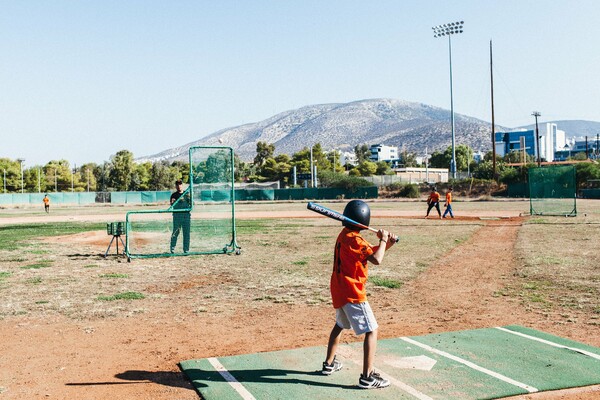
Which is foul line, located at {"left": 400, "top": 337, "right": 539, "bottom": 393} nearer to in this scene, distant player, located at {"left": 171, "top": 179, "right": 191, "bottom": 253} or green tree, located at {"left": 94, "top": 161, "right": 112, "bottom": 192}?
distant player, located at {"left": 171, "top": 179, "right": 191, "bottom": 253}

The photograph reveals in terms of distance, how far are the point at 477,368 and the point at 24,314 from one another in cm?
777

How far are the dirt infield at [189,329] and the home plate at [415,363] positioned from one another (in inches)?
47.8

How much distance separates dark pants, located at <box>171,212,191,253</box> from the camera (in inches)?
677

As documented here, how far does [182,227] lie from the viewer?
17469 millimetres

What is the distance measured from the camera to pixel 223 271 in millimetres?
14961

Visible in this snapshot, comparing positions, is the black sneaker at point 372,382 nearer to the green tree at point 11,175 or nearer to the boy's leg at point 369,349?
the boy's leg at point 369,349

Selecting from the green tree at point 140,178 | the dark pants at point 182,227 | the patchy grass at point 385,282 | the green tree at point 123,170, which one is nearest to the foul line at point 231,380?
the patchy grass at point 385,282

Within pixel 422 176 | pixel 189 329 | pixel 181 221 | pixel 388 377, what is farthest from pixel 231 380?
pixel 422 176

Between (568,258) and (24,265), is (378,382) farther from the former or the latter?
(24,265)

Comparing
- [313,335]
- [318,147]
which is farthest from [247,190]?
[313,335]

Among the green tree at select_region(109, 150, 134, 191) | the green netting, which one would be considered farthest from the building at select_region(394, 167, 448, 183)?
the green tree at select_region(109, 150, 134, 191)

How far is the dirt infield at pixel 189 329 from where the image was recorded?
6586 millimetres

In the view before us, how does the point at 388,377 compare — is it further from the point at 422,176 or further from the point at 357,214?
the point at 422,176

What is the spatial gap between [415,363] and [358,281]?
1610mm
